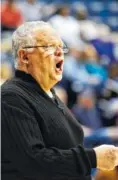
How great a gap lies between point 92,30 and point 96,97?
247cm

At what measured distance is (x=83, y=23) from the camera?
28.2 feet

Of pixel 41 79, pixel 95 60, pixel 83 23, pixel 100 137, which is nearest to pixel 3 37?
pixel 95 60

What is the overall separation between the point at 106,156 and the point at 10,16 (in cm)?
591

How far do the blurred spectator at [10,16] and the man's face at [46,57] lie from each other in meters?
5.39

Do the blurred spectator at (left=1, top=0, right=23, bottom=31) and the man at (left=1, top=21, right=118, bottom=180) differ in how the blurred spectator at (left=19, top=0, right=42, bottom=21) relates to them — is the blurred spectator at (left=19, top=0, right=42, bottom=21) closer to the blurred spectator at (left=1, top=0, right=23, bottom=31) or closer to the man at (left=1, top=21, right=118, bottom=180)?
the blurred spectator at (left=1, top=0, right=23, bottom=31)

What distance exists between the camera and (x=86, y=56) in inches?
282

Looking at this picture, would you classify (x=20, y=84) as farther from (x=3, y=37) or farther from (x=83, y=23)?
(x=83, y=23)

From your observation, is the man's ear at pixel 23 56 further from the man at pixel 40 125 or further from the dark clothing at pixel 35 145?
the dark clothing at pixel 35 145

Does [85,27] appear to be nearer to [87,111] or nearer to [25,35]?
A: [87,111]

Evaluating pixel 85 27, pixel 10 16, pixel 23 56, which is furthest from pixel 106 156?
pixel 85 27

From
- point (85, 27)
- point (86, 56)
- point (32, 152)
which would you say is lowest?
point (86, 56)

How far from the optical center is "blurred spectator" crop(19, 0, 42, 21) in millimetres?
8336

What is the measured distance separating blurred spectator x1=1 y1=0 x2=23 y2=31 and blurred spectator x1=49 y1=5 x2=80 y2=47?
48 cm

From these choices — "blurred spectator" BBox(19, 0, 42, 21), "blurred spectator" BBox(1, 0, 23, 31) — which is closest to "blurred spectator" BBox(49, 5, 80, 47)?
"blurred spectator" BBox(19, 0, 42, 21)
